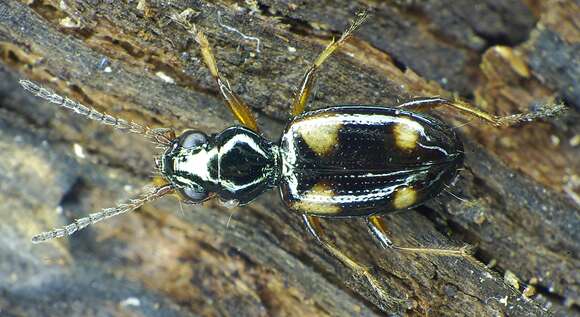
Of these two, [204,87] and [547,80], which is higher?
[547,80]

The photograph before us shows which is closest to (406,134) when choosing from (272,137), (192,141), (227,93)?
(272,137)

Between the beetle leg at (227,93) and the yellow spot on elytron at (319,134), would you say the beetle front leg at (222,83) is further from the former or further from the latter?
the yellow spot on elytron at (319,134)

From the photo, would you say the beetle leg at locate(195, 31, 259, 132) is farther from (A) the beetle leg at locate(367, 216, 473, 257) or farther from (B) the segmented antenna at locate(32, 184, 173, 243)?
(A) the beetle leg at locate(367, 216, 473, 257)

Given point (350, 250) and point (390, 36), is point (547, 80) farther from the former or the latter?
point (350, 250)

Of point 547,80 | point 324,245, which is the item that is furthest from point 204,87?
point 547,80

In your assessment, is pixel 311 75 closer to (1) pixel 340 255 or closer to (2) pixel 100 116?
(1) pixel 340 255

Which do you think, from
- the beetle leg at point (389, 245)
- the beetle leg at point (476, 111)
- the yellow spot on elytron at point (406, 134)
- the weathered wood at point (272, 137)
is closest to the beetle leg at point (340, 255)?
the weathered wood at point (272, 137)

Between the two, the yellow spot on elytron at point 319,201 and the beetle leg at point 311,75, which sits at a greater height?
the beetle leg at point 311,75

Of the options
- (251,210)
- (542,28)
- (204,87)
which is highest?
(542,28)
